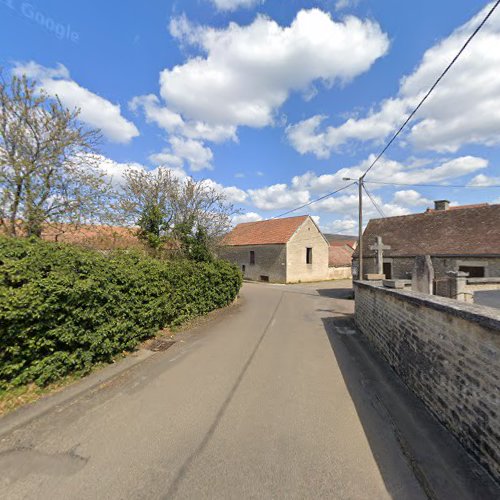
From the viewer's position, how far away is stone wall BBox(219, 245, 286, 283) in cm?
2734

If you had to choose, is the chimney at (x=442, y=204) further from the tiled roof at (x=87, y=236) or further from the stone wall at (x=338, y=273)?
the tiled roof at (x=87, y=236)

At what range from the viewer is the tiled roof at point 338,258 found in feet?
108

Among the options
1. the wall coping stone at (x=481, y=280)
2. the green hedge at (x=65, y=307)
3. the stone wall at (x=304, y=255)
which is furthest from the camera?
the stone wall at (x=304, y=255)

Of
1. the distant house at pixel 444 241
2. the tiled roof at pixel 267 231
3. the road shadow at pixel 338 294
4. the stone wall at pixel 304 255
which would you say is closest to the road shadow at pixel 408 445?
the distant house at pixel 444 241

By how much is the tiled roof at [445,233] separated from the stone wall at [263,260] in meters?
8.73

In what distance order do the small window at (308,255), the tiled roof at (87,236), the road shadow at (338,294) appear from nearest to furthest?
1. the tiled roof at (87,236)
2. the road shadow at (338,294)
3. the small window at (308,255)

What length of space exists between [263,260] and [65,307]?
2545 cm

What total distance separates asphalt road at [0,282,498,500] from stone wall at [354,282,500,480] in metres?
0.23

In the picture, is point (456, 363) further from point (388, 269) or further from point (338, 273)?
point (338, 273)

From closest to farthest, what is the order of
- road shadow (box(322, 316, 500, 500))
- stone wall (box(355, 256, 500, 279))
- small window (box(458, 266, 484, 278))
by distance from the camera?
road shadow (box(322, 316, 500, 500)) < stone wall (box(355, 256, 500, 279)) < small window (box(458, 266, 484, 278))

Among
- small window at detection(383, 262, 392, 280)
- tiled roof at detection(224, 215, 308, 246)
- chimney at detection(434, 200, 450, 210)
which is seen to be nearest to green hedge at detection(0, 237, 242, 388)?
small window at detection(383, 262, 392, 280)

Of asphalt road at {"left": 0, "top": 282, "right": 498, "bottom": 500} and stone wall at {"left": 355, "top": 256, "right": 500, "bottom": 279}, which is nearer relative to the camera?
asphalt road at {"left": 0, "top": 282, "right": 498, "bottom": 500}

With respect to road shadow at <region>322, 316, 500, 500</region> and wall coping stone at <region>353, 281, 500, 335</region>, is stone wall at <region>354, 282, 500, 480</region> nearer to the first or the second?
wall coping stone at <region>353, 281, 500, 335</region>

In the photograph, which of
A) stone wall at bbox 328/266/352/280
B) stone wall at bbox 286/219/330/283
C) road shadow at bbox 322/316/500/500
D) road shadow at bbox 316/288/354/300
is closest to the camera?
road shadow at bbox 322/316/500/500
